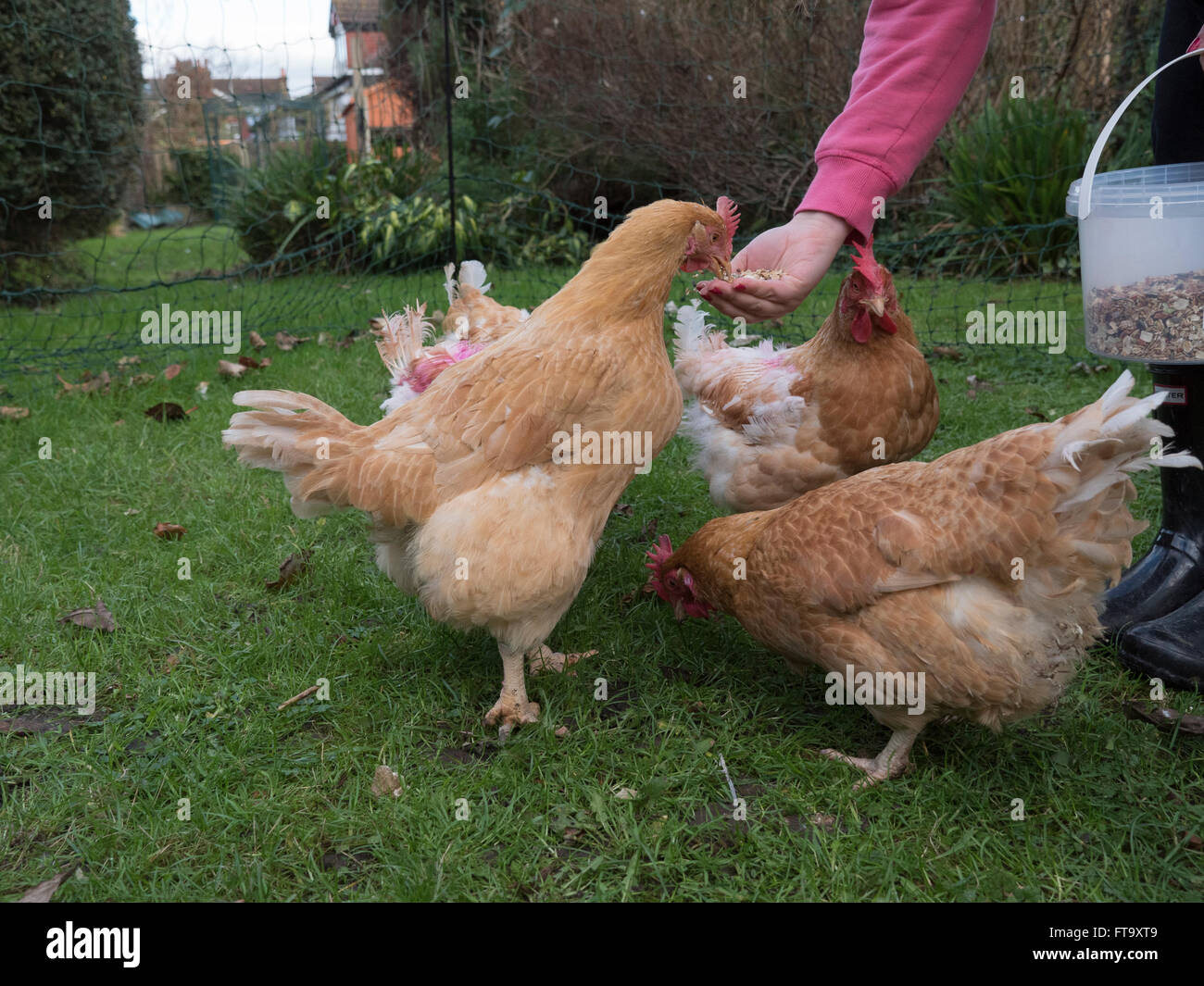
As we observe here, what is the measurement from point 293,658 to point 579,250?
6.73 meters

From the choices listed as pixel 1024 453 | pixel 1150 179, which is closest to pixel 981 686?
pixel 1024 453

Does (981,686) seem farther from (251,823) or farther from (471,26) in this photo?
(471,26)

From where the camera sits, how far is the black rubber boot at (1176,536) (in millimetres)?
2902

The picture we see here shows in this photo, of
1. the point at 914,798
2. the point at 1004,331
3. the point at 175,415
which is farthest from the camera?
the point at 1004,331

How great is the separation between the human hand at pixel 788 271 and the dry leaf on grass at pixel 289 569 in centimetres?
191

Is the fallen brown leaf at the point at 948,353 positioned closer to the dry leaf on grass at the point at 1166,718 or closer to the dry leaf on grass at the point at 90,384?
the dry leaf on grass at the point at 1166,718

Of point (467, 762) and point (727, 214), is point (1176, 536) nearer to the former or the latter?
point (727, 214)

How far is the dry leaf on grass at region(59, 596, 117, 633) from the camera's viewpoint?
3.00m

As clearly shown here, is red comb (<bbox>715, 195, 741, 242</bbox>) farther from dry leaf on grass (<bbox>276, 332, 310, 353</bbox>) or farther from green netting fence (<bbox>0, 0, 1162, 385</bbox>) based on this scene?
dry leaf on grass (<bbox>276, 332, 310, 353</bbox>)

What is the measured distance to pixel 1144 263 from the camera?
8.06 ft

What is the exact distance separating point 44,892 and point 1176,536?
351cm

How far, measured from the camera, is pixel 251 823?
7.20ft

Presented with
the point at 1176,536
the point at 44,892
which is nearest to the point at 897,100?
the point at 1176,536

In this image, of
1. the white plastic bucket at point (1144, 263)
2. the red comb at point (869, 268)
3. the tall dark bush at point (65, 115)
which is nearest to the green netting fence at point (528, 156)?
the tall dark bush at point (65, 115)
